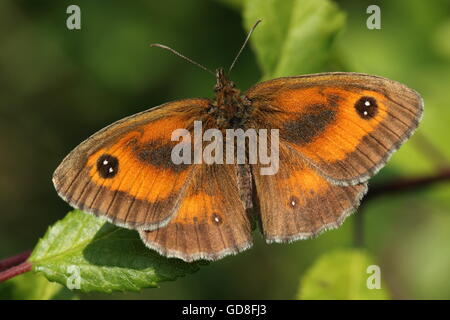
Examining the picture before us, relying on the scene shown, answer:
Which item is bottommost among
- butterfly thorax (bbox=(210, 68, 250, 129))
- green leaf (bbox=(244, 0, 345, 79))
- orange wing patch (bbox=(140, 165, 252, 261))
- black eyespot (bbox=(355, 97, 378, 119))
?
orange wing patch (bbox=(140, 165, 252, 261))

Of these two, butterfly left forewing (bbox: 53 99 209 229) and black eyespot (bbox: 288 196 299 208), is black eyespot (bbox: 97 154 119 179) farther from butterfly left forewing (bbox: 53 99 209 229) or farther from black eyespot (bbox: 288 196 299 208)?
black eyespot (bbox: 288 196 299 208)

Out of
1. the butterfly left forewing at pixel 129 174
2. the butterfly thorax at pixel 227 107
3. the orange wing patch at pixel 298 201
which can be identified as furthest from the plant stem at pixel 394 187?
the butterfly left forewing at pixel 129 174

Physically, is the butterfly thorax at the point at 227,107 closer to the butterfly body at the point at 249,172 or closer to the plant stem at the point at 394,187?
the butterfly body at the point at 249,172

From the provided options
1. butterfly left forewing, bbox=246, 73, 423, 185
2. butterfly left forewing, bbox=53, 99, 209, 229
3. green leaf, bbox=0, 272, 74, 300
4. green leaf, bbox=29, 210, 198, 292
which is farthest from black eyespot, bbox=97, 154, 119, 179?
green leaf, bbox=0, 272, 74, 300

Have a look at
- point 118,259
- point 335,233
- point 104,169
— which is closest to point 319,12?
point 104,169
